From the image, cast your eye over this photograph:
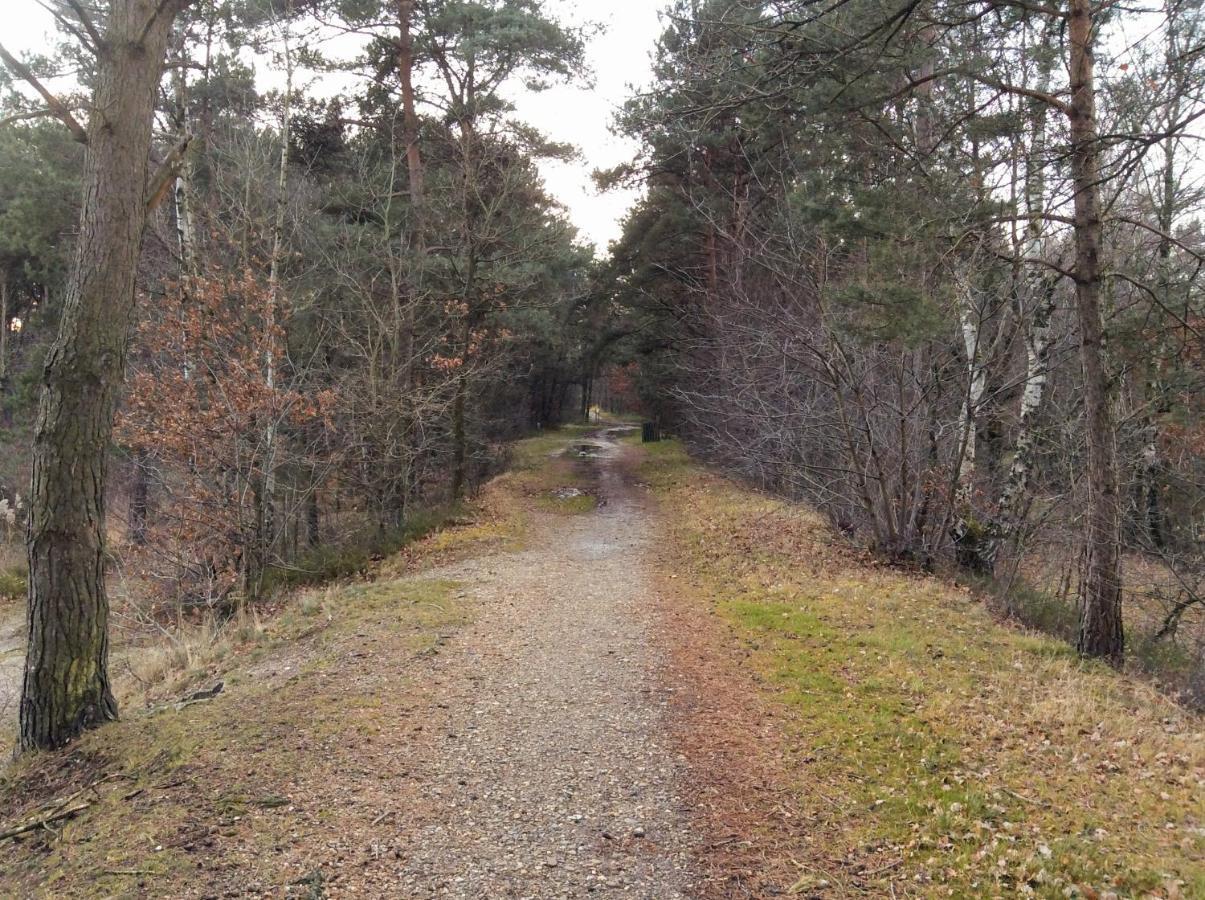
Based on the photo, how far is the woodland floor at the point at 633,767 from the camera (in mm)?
3453

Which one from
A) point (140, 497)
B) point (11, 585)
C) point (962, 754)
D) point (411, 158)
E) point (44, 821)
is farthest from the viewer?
point (11, 585)

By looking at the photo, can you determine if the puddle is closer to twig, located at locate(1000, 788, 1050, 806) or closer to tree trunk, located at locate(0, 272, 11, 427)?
tree trunk, located at locate(0, 272, 11, 427)

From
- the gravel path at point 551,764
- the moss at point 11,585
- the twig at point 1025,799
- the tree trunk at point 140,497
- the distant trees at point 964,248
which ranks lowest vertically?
the moss at point 11,585

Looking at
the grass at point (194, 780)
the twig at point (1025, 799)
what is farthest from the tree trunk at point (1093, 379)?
the grass at point (194, 780)

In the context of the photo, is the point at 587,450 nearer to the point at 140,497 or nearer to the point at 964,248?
the point at 140,497

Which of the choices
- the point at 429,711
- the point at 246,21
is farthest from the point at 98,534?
the point at 246,21

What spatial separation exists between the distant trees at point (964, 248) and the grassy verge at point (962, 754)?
57.7 inches

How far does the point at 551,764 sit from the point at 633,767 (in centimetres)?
51

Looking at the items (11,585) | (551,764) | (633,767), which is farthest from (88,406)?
(11,585)

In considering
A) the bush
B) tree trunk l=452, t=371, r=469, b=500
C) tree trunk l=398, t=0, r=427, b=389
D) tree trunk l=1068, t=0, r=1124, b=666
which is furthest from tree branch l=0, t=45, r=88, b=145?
tree trunk l=452, t=371, r=469, b=500

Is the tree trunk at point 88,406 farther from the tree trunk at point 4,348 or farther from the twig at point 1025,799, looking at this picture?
the tree trunk at point 4,348

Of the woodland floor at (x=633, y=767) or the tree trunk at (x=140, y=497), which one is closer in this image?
the woodland floor at (x=633, y=767)

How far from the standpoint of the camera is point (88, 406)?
4711mm

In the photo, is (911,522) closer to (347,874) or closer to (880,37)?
(880,37)
